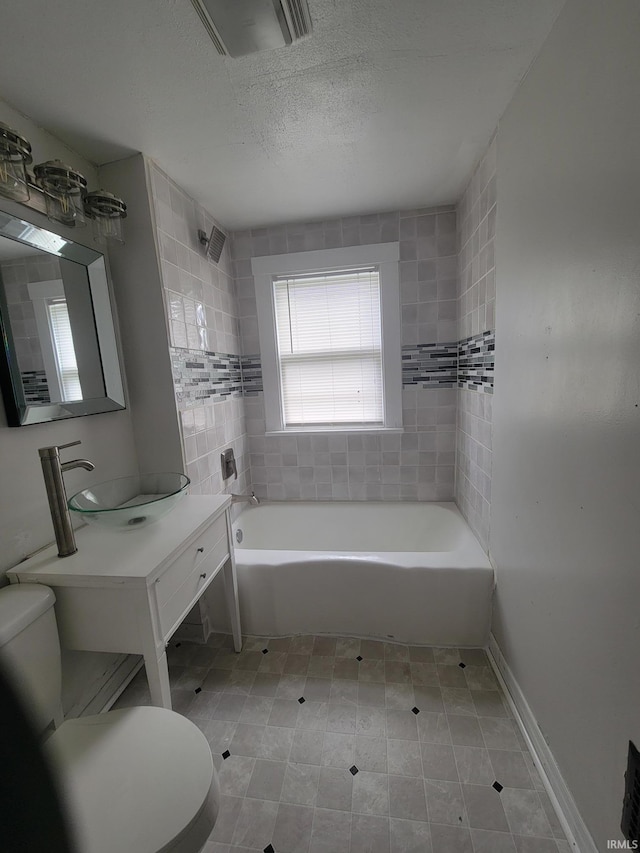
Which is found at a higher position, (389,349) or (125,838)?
(389,349)

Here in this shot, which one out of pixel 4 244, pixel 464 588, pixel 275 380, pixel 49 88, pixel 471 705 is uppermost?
pixel 49 88

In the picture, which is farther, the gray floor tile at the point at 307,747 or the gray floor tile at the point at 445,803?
the gray floor tile at the point at 307,747

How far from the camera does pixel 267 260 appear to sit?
2188mm

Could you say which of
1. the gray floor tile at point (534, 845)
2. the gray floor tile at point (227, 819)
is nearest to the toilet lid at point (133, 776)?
the gray floor tile at point (227, 819)

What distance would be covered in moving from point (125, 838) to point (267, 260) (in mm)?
2445

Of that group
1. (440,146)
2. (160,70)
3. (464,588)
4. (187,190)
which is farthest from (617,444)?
(187,190)

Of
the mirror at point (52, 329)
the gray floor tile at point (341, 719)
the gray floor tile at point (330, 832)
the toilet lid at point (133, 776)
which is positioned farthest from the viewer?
the gray floor tile at point (341, 719)

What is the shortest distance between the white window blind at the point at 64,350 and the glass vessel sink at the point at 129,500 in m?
0.37

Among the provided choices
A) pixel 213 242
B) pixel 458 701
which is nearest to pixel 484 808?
pixel 458 701

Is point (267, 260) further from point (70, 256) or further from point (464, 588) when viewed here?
point (464, 588)

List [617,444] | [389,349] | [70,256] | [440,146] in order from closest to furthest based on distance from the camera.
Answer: [617,444] < [70,256] < [440,146] < [389,349]

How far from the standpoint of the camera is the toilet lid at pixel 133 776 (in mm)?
643

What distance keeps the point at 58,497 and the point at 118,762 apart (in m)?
0.71

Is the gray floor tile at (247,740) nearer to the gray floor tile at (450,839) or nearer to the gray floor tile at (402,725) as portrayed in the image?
the gray floor tile at (402,725)
